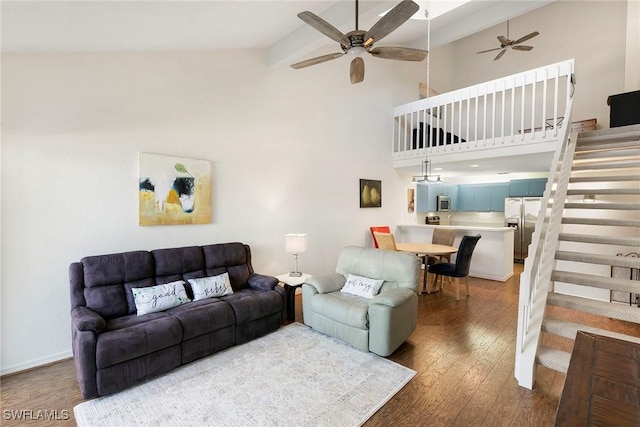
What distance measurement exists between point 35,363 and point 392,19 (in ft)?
13.5

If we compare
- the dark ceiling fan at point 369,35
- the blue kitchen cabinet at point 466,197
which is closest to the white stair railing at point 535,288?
the dark ceiling fan at point 369,35

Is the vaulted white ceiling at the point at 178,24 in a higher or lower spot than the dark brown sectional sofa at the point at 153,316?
higher

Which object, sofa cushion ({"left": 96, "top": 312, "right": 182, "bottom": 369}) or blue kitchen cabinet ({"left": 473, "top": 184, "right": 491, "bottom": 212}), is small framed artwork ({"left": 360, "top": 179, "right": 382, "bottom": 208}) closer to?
blue kitchen cabinet ({"left": 473, "top": 184, "right": 491, "bottom": 212})

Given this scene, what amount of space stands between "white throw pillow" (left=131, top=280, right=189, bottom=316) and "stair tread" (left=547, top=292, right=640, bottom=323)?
340 cm

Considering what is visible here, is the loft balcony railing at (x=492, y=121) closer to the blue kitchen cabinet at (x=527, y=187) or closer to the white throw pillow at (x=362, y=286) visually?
the blue kitchen cabinet at (x=527, y=187)

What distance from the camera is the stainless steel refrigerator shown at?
675cm

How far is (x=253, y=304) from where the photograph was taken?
3.06m

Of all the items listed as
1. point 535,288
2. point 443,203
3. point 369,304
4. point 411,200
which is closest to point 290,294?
point 369,304

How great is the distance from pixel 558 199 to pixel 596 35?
592 cm

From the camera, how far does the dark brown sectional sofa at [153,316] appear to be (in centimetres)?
219

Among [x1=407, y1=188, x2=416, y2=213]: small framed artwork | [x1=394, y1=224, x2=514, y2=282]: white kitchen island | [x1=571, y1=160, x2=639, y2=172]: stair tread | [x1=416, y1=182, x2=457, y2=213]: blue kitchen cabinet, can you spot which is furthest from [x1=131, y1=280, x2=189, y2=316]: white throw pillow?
[x1=416, y1=182, x2=457, y2=213]: blue kitchen cabinet

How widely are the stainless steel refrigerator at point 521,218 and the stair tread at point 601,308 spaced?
495 centimetres

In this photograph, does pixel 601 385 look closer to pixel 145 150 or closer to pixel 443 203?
pixel 145 150

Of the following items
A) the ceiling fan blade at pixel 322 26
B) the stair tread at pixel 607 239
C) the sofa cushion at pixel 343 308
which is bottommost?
the sofa cushion at pixel 343 308
